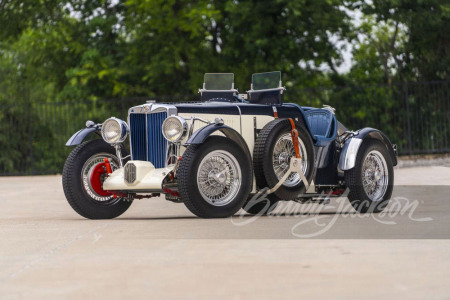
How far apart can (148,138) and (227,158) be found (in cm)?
106

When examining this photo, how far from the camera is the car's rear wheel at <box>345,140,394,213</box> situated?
11492 mm

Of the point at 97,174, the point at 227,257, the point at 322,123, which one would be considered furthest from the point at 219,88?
the point at 227,257

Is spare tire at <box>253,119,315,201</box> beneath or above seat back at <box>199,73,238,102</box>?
beneath

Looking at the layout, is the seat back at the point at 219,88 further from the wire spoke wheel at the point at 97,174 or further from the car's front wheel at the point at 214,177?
the car's front wheel at the point at 214,177

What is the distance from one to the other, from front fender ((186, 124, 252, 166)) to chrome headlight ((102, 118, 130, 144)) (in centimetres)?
130

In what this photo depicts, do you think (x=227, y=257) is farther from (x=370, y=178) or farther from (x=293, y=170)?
(x=370, y=178)

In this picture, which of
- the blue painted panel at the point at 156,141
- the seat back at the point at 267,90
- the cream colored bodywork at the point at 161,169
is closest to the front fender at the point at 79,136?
the cream colored bodywork at the point at 161,169

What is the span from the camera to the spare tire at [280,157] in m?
10.7

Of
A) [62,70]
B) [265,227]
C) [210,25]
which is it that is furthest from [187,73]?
[265,227]

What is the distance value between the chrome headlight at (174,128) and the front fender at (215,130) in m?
0.23

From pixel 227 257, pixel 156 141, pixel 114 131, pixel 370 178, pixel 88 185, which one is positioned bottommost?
pixel 227 257

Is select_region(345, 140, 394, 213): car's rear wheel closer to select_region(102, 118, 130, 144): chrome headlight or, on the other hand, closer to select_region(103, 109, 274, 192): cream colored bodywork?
select_region(103, 109, 274, 192): cream colored bodywork

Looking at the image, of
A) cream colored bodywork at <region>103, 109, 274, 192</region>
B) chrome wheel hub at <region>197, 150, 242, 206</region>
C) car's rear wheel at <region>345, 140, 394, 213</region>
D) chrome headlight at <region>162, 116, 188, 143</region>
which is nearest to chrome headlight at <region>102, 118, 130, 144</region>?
cream colored bodywork at <region>103, 109, 274, 192</region>

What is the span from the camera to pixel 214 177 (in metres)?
10.3
